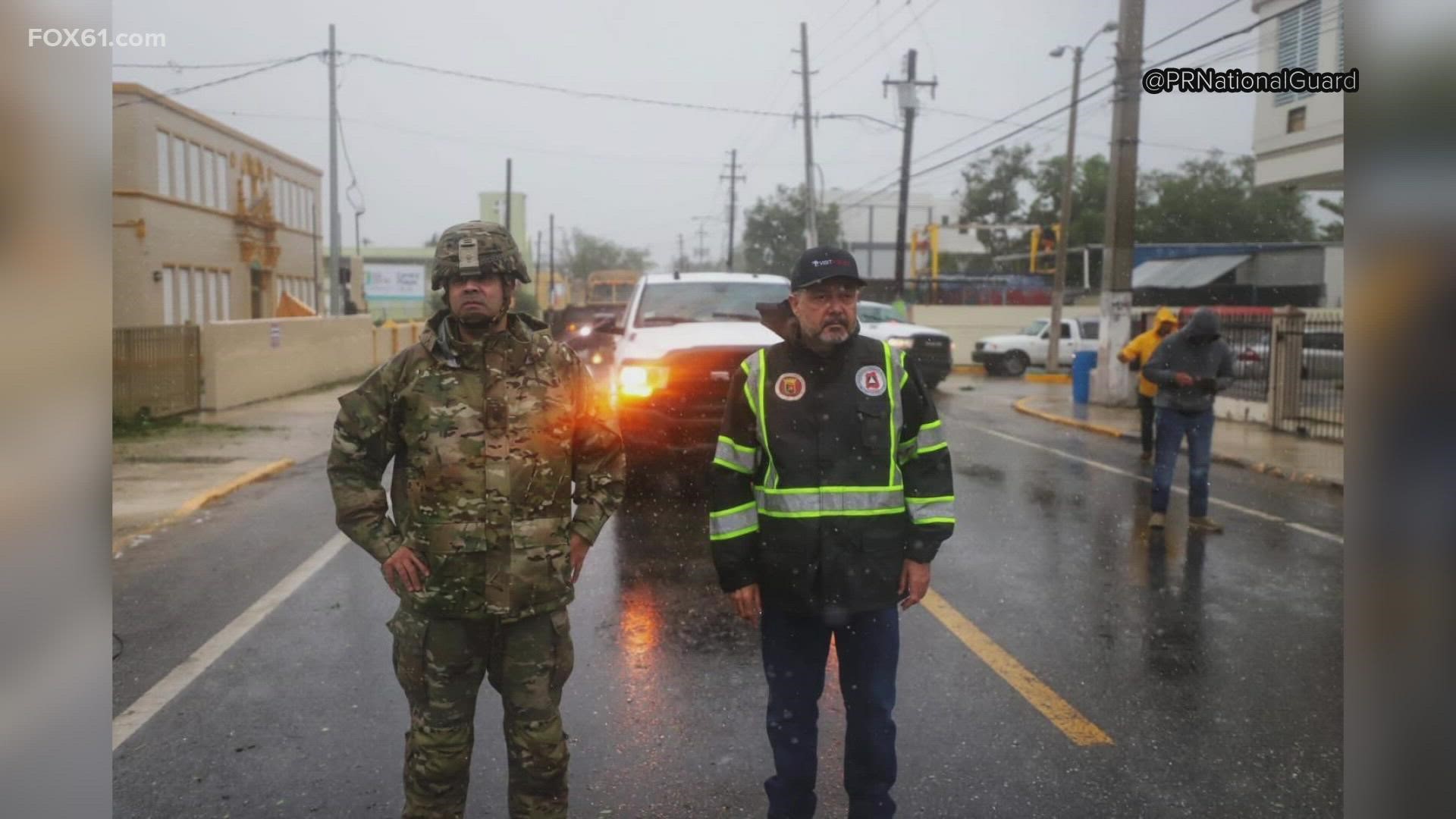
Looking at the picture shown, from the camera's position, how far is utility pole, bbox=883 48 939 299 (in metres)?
32.8

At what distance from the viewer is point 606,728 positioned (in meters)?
4.33

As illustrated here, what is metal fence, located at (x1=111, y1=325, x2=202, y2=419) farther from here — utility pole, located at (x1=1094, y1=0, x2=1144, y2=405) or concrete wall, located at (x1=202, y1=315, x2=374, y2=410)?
utility pole, located at (x1=1094, y1=0, x2=1144, y2=405)

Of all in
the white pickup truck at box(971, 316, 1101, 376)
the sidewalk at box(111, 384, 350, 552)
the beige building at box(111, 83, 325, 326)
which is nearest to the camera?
the sidewalk at box(111, 384, 350, 552)

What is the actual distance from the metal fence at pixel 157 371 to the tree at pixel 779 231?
40627 millimetres

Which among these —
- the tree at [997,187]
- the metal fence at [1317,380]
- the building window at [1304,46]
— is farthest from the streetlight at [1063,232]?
the tree at [997,187]

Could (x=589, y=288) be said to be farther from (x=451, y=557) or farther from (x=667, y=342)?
(x=451, y=557)

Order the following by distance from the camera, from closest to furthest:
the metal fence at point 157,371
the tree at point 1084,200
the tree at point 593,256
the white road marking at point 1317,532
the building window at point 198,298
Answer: the white road marking at point 1317,532 → the metal fence at point 157,371 → the building window at point 198,298 → the tree at point 1084,200 → the tree at point 593,256

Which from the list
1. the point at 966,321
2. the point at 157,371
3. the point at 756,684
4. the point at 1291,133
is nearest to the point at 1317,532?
the point at 756,684

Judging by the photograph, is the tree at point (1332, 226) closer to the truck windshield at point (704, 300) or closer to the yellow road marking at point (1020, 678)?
the truck windshield at point (704, 300)

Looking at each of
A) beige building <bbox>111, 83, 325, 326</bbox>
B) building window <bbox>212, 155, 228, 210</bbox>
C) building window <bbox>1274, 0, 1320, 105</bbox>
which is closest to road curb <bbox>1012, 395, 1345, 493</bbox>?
building window <bbox>1274, 0, 1320, 105</bbox>

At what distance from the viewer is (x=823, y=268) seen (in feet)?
10.7

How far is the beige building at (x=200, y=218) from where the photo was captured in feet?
60.0

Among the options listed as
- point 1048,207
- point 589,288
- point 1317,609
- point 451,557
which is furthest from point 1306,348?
point 1048,207

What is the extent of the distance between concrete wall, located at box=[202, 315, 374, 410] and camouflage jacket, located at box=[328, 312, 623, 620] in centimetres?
1519
